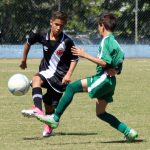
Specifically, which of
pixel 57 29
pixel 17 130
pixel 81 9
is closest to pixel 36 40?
pixel 57 29

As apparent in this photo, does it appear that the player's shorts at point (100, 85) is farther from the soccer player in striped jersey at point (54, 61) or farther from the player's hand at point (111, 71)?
the soccer player in striped jersey at point (54, 61)

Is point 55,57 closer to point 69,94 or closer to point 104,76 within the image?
point 69,94

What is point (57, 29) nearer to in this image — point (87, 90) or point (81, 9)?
point (87, 90)

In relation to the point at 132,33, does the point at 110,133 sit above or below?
above

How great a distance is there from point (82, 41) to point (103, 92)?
26.3 meters

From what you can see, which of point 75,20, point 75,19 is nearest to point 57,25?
point 75,20

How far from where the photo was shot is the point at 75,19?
36.2 metres

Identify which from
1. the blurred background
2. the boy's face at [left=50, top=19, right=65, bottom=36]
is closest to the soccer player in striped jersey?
the boy's face at [left=50, top=19, right=65, bottom=36]

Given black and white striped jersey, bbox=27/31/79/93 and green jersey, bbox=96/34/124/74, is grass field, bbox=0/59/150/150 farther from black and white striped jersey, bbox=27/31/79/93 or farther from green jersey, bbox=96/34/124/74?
green jersey, bbox=96/34/124/74

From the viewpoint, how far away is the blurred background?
108 ft

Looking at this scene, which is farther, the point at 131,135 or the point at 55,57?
the point at 55,57

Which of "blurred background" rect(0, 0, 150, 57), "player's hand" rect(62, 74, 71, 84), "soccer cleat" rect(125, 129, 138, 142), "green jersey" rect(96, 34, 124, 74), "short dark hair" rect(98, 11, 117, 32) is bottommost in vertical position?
"blurred background" rect(0, 0, 150, 57)

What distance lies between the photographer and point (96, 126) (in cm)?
932

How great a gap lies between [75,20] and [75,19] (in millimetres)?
170
